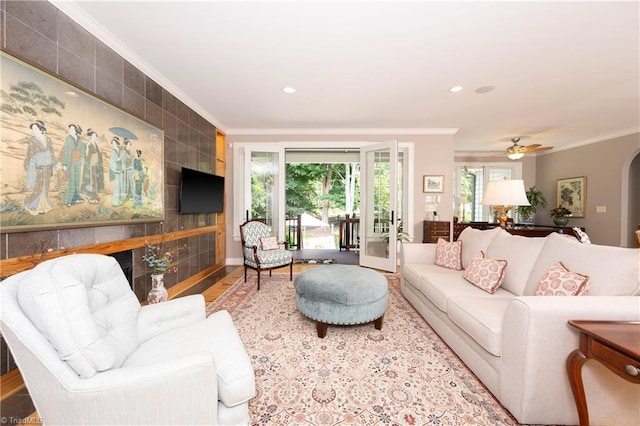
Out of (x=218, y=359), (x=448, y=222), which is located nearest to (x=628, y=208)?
(x=448, y=222)

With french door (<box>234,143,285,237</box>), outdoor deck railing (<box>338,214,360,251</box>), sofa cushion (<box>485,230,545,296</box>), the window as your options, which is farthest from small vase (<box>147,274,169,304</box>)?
the window

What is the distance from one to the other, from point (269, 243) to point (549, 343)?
335cm

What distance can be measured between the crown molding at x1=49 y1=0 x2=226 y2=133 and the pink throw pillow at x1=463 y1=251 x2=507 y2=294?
3780 millimetres

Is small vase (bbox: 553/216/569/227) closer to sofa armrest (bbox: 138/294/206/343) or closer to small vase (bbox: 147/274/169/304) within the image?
sofa armrest (bbox: 138/294/206/343)

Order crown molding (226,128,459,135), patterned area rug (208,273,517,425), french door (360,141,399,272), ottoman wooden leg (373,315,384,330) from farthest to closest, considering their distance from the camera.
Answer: crown molding (226,128,459,135) → french door (360,141,399,272) → ottoman wooden leg (373,315,384,330) → patterned area rug (208,273,517,425)

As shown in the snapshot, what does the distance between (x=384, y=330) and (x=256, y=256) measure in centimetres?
192

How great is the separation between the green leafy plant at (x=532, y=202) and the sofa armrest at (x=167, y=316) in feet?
23.1

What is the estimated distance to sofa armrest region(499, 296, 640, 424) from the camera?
1.25 meters

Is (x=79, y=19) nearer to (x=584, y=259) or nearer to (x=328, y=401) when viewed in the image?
(x=328, y=401)

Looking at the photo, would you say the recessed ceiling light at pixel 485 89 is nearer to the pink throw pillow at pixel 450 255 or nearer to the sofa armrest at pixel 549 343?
the pink throw pillow at pixel 450 255

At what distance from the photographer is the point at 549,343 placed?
126 centimetres

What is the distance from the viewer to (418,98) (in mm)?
3393

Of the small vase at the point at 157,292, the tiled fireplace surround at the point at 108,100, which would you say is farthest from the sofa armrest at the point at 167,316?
the small vase at the point at 157,292

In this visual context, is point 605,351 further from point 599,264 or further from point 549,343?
point 599,264
